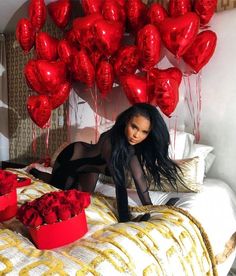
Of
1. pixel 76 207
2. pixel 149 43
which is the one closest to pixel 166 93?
pixel 149 43

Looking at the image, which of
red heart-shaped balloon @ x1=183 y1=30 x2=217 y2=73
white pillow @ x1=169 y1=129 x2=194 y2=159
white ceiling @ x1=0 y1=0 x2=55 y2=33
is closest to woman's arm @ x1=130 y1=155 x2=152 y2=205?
white pillow @ x1=169 y1=129 x2=194 y2=159

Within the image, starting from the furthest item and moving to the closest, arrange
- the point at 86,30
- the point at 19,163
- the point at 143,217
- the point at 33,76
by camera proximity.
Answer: the point at 19,163, the point at 33,76, the point at 86,30, the point at 143,217

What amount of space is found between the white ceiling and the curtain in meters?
0.38

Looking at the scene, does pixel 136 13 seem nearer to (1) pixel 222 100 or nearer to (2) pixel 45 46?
(2) pixel 45 46

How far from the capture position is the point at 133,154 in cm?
162

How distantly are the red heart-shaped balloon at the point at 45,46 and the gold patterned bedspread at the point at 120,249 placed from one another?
1236 millimetres

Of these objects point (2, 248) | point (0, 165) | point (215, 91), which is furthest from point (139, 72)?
point (0, 165)

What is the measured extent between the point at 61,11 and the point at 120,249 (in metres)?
2.03

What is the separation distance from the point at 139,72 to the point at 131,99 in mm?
368

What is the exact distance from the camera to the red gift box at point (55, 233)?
44.1 inches

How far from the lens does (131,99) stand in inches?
86.4

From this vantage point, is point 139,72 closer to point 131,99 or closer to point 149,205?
point 131,99

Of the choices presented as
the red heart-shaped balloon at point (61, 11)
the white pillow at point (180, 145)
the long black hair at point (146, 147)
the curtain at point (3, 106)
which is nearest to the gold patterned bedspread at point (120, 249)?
the long black hair at point (146, 147)

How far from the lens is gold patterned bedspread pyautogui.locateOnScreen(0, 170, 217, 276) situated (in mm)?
1019
